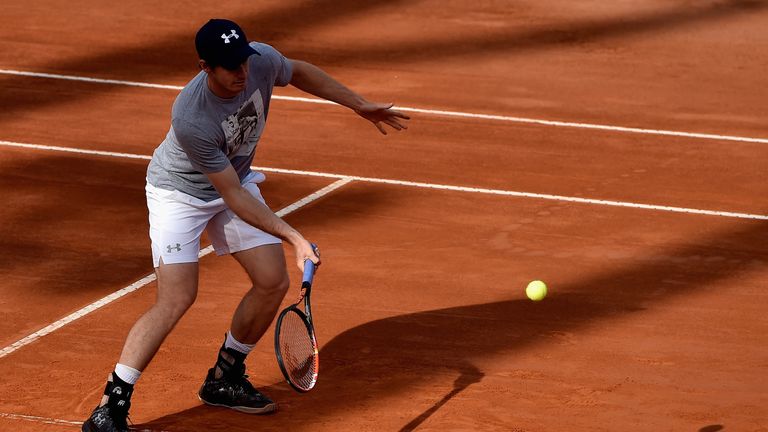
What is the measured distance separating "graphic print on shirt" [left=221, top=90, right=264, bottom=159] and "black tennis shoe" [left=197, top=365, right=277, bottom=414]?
125 cm

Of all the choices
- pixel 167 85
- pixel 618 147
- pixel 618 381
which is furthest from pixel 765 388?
pixel 167 85

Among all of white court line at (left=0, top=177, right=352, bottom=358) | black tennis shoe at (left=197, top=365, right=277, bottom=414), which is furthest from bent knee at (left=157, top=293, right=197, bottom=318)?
white court line at (left=0, top=177, right=352, bottom=358)

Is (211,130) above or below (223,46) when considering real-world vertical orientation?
below

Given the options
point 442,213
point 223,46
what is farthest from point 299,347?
point 442,213

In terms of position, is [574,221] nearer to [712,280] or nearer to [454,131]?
[712,280]

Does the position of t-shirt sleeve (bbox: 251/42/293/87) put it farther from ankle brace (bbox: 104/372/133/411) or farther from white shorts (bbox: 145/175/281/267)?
ankle brace (bbox: 104/372/133/411)

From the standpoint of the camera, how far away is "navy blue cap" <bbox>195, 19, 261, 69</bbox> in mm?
6348

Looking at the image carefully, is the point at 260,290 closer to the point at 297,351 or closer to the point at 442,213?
the point at 297,351

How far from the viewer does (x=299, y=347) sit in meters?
6.58

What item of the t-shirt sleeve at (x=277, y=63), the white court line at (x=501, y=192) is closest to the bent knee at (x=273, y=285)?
the t-shirt sleeve at (x=277, y=63)

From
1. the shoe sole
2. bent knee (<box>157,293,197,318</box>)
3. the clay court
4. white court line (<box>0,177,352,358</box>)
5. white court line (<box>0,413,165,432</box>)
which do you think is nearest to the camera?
bent knee (<box>157,293,197,318</box>)

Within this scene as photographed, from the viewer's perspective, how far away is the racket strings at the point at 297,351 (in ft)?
21.3

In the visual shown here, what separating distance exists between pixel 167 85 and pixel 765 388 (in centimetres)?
886

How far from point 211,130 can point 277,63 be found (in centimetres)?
66
